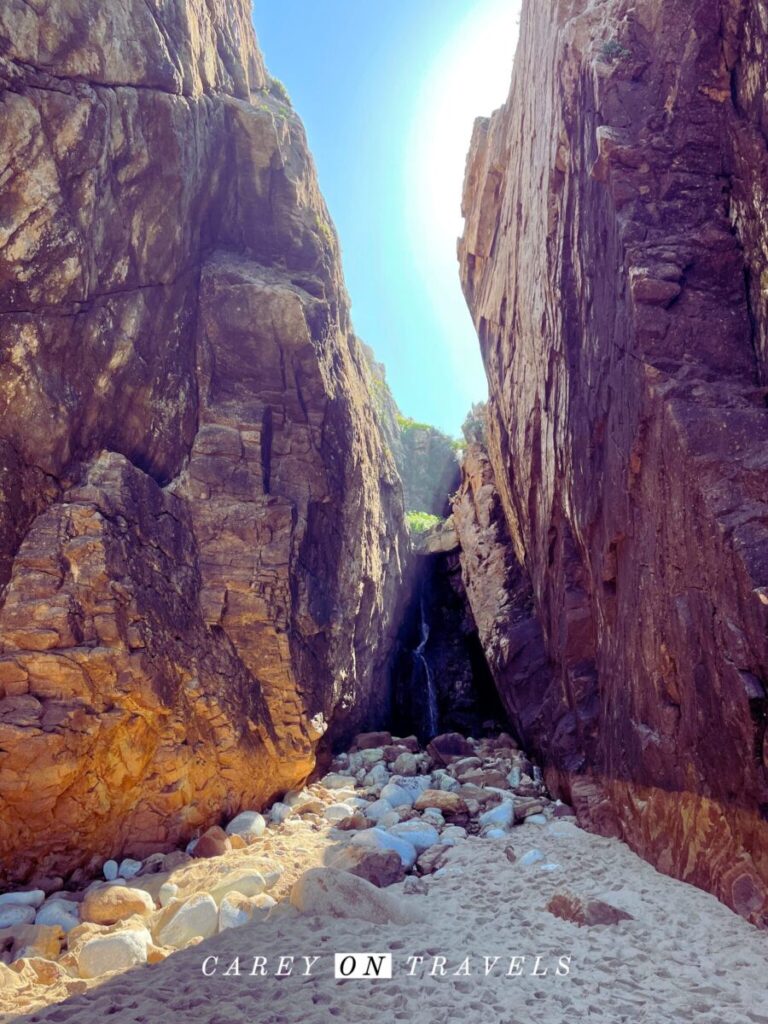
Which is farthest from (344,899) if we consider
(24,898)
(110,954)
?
(24,898)

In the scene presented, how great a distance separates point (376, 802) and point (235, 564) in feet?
14.5

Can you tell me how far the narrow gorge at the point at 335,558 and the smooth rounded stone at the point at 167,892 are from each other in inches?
7.0

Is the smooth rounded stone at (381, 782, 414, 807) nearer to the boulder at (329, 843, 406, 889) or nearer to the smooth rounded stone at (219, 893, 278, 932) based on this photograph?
the boulder at (329, 843, 406, 889)

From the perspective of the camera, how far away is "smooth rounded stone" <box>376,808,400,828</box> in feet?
31.5

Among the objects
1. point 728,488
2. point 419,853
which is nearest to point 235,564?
point 419,853

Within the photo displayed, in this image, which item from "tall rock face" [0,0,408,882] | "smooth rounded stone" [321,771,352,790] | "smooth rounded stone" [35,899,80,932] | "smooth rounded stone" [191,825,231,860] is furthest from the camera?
"smooth rounded stone" [321,771,352,790]

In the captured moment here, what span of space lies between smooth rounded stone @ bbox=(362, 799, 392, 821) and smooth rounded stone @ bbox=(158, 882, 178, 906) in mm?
3185

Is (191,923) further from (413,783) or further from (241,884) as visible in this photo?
(413,783)

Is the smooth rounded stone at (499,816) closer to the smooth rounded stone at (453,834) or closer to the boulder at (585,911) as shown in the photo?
the smooth rounded stone at (453,834)

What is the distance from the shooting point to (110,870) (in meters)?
8.23

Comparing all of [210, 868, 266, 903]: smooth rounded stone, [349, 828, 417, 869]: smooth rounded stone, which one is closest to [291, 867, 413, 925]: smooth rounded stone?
[210, 868, 266, 903]: smooth rounded stone

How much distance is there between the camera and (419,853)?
862 centimetres

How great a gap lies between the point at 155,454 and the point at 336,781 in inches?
256

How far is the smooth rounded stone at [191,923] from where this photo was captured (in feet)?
21.2
